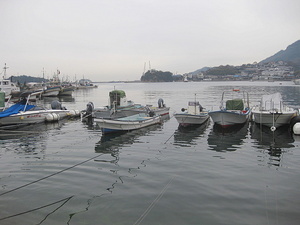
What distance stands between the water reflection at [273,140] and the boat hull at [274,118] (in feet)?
1.55

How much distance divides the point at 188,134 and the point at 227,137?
305 centimetres

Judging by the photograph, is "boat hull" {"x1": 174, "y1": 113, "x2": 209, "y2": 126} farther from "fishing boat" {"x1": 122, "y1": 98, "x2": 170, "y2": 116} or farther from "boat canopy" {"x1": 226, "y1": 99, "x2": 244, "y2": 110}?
"fishing boat" {"x1": 122, "y1": 98, "x2": 170, "y2": 116}

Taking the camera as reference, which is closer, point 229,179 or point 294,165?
point 229,179

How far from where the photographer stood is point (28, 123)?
25.3 m

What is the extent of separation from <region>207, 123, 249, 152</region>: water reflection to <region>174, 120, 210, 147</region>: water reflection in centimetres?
102

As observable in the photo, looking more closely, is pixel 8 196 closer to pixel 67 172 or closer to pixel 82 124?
pixel 67 172

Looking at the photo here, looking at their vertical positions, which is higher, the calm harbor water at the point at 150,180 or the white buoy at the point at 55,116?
the white buoy at the point at 55,116

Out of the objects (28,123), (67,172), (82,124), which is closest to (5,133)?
(28,123)

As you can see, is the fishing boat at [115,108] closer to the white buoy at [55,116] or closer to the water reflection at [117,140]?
the white buoy at [55,116]

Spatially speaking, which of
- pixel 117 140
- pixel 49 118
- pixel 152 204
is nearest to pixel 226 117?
pixel 117 140

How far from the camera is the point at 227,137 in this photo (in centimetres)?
1906

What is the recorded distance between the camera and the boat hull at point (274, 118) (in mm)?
20859

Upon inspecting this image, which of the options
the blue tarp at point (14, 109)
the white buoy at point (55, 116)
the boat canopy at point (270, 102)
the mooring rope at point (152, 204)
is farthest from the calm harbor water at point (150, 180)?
the white buoy at point (55, 116)

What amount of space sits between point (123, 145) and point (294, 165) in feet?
32.3
